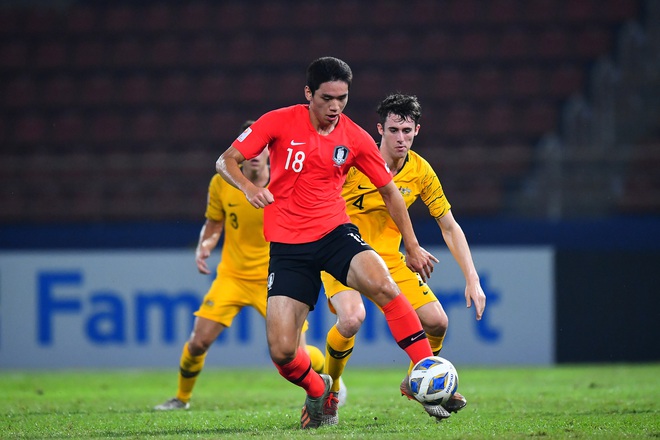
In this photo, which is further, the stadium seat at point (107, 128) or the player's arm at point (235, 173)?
the stadium seat at point (107, 128)

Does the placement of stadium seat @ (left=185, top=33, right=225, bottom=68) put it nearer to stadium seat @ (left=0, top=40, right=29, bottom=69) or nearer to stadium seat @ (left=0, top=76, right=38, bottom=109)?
stadium seat @ (left=0, top=76, right=38, bottom=109)

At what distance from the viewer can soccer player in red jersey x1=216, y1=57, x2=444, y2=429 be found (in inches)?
234

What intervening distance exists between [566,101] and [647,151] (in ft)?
10.5

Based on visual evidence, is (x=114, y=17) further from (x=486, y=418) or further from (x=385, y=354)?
(x=486, y=418)

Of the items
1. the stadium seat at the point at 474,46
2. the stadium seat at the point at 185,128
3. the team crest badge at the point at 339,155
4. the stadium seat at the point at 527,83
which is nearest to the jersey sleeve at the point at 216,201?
the team crest badge at the point at 339,155

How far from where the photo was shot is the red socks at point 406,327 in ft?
19.5

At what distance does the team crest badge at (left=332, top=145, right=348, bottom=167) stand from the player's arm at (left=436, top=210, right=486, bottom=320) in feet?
3.57

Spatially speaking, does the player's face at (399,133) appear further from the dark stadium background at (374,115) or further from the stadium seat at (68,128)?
the stadium seat at (68,128)

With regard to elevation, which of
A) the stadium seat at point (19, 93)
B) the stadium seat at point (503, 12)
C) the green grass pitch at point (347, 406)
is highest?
the stadium seat at point (503, 12)

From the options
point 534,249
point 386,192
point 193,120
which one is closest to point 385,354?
point 534,249

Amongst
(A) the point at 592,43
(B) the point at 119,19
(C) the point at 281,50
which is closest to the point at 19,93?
(B) the point at 119,19

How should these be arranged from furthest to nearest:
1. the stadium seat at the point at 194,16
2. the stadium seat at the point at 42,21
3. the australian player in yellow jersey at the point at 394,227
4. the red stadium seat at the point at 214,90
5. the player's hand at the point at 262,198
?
1. the stadium seat at the point at 42,21
2. the stadium seat at the point at 194,16
3. the red stadium seat at the point at 214,90
4. the australian player in yellow jersey at the point at 394,227
5. the player's hand at the point at 262,198

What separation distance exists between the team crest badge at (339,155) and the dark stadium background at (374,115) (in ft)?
20.9

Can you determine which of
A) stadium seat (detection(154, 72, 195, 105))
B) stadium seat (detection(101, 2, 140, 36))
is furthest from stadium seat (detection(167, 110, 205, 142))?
stadium seat (detection(101, 2, 140, 36))
